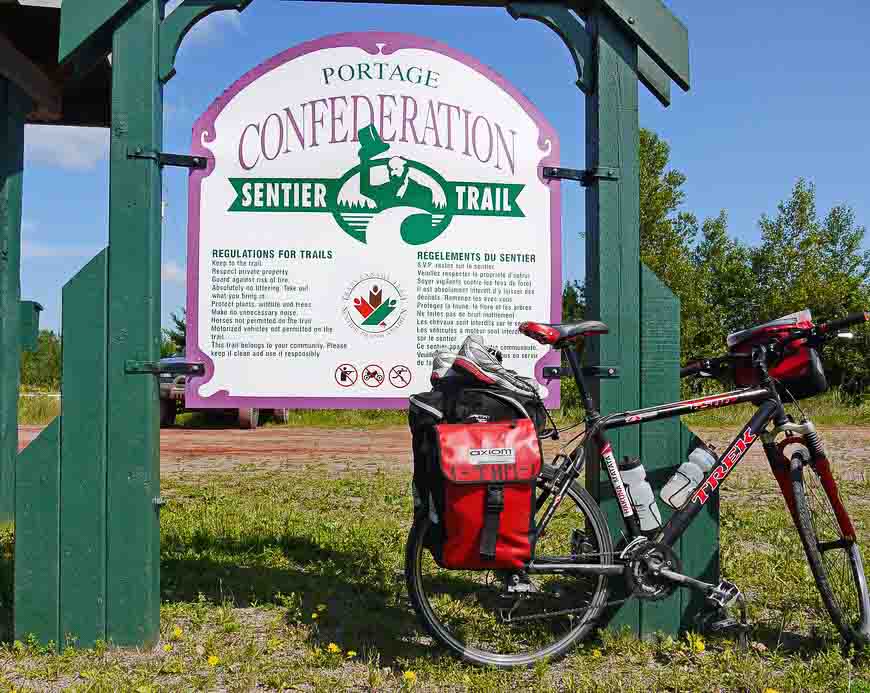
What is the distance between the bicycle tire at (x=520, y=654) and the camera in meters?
3.25

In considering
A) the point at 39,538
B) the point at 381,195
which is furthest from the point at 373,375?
the point at 39,538

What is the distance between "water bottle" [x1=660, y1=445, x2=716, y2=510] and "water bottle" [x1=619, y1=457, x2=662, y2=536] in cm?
10

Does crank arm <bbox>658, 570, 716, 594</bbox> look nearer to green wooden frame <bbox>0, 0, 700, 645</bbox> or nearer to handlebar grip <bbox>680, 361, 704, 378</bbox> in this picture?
green wooden frame <bbox>0, 0, 700, 645</bbox>

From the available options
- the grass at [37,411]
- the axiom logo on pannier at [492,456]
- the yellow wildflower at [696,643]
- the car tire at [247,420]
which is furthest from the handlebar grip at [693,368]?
the grass at [37,411]

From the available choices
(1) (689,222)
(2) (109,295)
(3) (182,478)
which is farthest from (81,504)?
(1) (689,222)

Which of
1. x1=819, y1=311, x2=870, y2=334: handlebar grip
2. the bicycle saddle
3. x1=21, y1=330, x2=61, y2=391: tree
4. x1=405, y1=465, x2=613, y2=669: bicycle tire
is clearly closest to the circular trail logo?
the bicycle saddle

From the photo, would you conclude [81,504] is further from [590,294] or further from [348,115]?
[590,294]

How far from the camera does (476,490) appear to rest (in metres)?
3.03

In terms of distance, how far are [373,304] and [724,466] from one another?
1829 millimetres

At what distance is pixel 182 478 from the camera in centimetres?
870

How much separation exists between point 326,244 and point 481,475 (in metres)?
1.51

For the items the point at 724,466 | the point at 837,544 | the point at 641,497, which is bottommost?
the point at 837,544

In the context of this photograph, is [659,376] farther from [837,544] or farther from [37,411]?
[37,411]

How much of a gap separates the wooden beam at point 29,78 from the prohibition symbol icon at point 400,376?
3.76m
